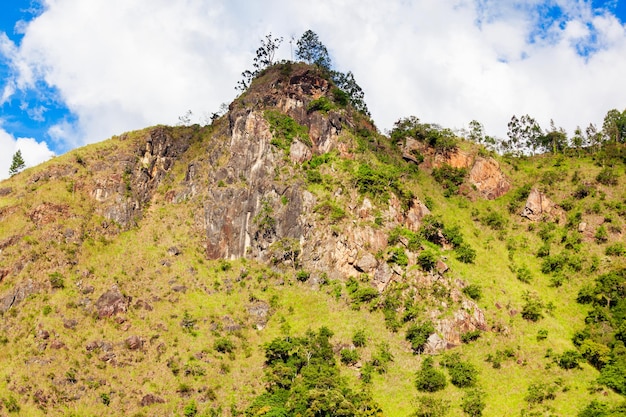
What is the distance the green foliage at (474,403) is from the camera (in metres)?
69.8

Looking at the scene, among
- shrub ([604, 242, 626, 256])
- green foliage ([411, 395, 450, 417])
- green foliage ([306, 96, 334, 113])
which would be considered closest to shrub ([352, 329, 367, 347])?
green foliage ([411, 395, 450, 417])

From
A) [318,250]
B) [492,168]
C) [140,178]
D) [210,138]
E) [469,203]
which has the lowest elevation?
[318,250]

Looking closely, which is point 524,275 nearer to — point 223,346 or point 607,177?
point 607,177

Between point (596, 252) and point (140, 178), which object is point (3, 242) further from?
point (596, 252)

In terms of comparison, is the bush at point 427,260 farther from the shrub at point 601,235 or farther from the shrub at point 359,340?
the shrub at point 601,235

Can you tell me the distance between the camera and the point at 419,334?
8262cm

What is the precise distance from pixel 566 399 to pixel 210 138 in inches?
3592

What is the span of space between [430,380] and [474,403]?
704cm

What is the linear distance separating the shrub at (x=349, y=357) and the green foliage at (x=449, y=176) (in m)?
54.4

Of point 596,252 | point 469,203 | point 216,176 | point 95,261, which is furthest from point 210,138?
point 596,252

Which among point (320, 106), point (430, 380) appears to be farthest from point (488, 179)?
point (430, 380)

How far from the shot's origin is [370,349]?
3238 inches

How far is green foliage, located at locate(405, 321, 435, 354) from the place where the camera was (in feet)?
268

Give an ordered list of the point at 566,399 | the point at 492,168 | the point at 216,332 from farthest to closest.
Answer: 1. the point at 492,168
2. the point at 216,332
3. the point at 566,399
